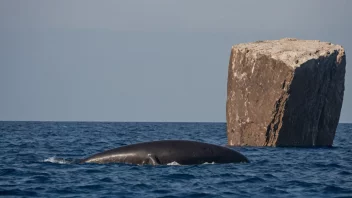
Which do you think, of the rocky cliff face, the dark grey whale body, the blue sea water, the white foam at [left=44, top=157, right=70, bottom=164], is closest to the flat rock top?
the rocky cliff face

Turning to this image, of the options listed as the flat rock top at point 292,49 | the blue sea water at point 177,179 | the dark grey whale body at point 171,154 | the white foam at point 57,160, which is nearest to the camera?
the blue sea water at point 177,179

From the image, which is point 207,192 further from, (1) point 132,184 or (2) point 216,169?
(2) point 216,169

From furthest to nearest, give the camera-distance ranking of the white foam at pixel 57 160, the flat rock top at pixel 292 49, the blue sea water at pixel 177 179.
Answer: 1. the flat rock top at pixel 292 49
2. the white foam at pixel 57 160
3. the blue sea water at pixel 177 179

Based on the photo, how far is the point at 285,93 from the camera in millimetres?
36281

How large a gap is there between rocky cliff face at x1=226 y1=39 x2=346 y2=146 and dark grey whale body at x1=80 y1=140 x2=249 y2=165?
12.9 meters

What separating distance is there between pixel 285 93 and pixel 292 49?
259 centimetres

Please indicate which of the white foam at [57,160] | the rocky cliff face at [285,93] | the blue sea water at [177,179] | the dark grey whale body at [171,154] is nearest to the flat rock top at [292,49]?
the rocky cliff face at [285,93]

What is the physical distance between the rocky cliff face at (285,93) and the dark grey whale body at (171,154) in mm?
12855

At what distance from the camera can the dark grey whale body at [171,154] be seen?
2347cm

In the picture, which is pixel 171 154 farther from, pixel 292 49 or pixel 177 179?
pixel 292 49

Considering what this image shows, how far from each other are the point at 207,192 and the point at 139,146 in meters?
6.18

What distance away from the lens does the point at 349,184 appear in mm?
20062

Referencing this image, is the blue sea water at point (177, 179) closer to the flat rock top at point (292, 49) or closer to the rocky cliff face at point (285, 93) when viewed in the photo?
the rocky cliff face at point (285, 93)

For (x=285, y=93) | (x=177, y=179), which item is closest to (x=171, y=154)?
(x=177, y=179)
